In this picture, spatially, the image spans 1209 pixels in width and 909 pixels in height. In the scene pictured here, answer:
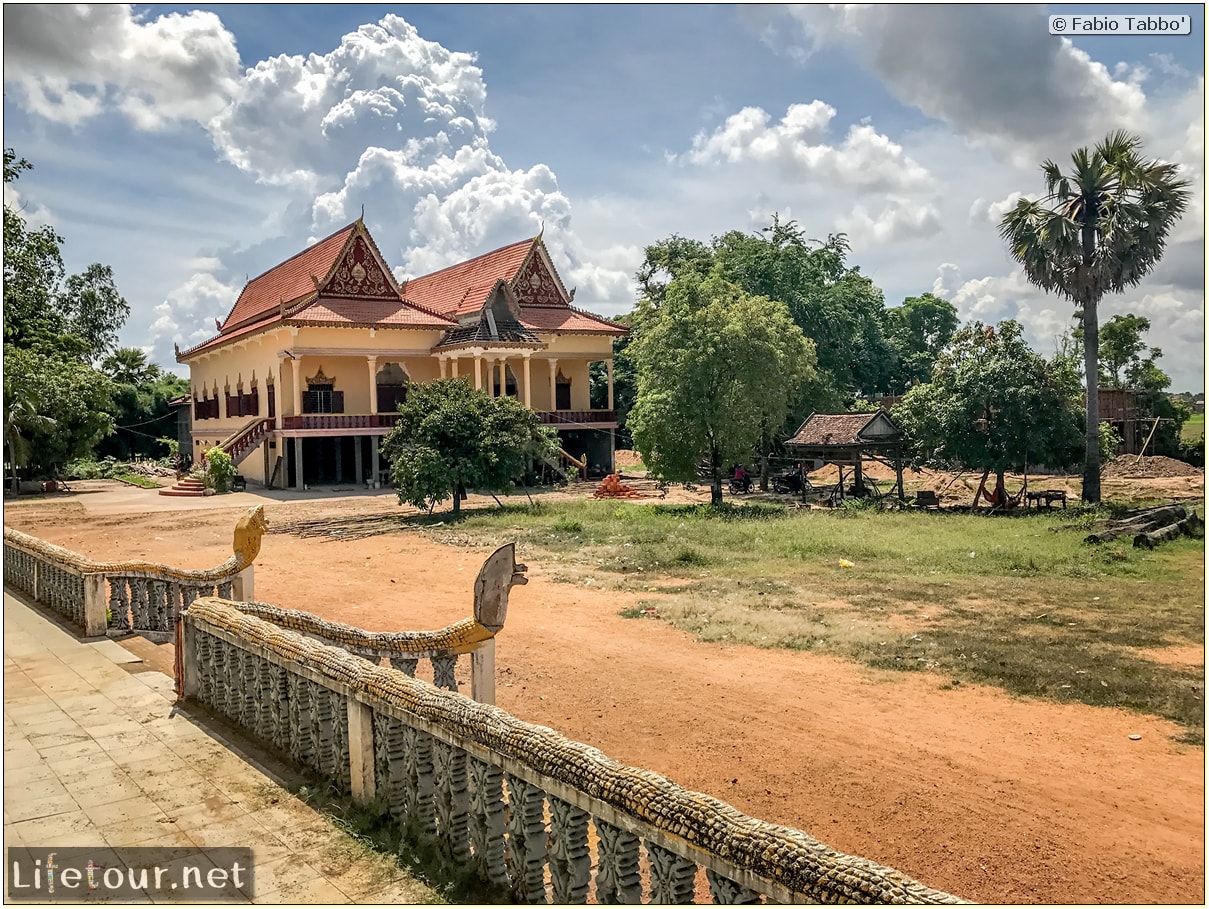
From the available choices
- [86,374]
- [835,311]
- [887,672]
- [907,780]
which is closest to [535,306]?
[835,311]

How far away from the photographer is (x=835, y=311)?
37.8 metres

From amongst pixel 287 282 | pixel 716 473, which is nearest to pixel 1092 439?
pixel 716 473

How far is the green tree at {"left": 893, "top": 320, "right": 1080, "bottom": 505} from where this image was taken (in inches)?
925

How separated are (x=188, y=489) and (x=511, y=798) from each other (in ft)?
101

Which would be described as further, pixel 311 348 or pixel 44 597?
pixel 311 348

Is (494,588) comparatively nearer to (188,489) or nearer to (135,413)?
(188,489)

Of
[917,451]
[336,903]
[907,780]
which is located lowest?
[907,780]

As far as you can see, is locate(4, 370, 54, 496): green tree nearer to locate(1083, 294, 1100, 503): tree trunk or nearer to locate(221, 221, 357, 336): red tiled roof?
locate(221, 221, 357, 336): red tiled roof

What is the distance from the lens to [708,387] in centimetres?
2462

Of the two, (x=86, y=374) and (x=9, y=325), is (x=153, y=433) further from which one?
(x=9, y=325)

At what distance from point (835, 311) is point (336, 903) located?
36.4 m

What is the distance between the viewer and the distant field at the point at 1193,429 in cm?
3869

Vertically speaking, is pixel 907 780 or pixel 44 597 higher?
pixel 44 597

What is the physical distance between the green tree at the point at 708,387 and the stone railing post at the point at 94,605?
17.0m
